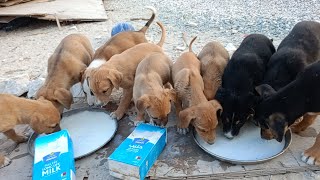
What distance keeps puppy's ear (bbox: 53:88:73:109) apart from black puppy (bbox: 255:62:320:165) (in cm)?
254

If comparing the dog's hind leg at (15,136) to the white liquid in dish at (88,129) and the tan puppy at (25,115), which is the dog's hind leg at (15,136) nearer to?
the tan puppy at (25,115)

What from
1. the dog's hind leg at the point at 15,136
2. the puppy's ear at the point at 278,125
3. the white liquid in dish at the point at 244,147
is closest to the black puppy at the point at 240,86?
the white liquid in dish at the point at 244,147

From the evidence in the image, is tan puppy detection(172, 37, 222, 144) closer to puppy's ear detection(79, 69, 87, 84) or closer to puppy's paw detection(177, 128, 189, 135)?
puppy's paw detection(177, 128, 189, 135)

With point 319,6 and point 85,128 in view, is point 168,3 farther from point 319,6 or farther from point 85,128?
point 85,128

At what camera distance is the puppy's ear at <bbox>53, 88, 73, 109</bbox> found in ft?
14.9

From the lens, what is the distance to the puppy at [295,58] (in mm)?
4184

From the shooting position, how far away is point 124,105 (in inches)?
189

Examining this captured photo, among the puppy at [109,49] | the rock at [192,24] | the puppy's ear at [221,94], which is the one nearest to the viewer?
the puppy's ear at [221,94]

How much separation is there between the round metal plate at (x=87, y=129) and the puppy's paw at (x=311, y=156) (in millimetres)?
2275

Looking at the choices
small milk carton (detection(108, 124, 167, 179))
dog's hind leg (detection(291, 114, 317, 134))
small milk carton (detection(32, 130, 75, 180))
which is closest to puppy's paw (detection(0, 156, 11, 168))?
small milk carton (detection(32, 130, 75, 180))

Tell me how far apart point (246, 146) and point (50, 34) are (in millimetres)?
6274

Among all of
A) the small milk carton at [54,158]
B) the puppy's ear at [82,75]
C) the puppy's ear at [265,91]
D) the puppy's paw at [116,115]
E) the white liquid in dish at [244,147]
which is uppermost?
the puppy's ear at [265,91]

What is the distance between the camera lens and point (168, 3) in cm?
1034

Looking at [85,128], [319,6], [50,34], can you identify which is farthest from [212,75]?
[319,6]
